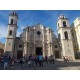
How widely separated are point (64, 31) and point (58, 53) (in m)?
5.57

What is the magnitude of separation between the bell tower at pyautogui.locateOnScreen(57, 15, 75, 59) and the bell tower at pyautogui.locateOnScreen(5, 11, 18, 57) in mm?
11011

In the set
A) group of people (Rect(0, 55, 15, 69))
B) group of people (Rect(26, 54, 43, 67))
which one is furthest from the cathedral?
group of people (Rect(26, 54, 43, 67))

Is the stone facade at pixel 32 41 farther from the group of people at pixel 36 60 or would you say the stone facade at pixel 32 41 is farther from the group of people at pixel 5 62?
the group of people at pixel 36 60

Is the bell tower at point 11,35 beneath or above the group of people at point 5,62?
above

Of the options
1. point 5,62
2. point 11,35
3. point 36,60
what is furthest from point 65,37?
point 5,62

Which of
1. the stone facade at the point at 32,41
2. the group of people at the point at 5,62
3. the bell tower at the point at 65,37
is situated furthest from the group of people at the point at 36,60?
the bell tower at the point at 65,37

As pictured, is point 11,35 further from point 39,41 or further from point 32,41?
point 39,41

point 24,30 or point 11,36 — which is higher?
point 24,30

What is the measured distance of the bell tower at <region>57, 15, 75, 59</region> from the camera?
2542 centimetres

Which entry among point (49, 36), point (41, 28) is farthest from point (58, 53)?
point (41, 28)

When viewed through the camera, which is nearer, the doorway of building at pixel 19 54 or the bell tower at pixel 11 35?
the bell tower at pixel 11 35

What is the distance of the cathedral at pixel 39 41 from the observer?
1005 inches

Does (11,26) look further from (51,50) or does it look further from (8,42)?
(51,50)

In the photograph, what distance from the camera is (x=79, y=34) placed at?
30641 millimetres
